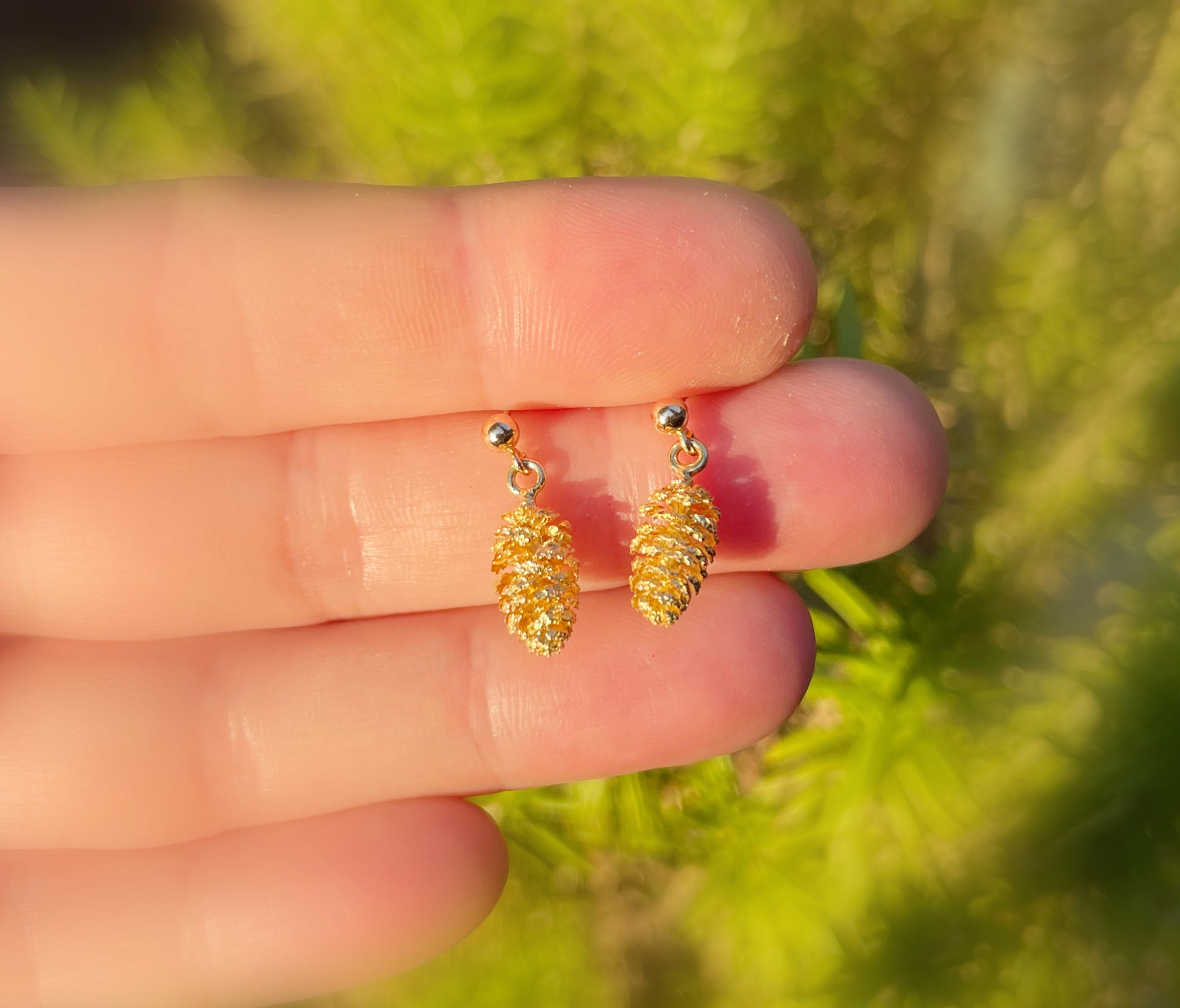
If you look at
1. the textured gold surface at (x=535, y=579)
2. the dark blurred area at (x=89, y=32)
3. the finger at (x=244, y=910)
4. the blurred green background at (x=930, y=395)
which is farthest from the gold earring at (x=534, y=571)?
the dark blurred area at (x=89, y=32)

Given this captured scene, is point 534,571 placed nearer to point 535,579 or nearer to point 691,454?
point 535,579

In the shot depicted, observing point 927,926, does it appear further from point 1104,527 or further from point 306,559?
point 306,559

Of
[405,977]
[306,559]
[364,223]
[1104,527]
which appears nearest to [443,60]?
[364,223]

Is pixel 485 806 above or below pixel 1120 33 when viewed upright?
below

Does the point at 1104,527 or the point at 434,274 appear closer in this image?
the point at 434,274

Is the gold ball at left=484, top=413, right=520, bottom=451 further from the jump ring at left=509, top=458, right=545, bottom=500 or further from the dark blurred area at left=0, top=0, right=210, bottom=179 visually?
the dark blurred area at left=0, top=0, right=210, bottom=179

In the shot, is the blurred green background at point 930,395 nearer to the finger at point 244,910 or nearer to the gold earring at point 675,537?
the finger at point 244,910

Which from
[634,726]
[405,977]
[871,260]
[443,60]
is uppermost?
[443,60]
